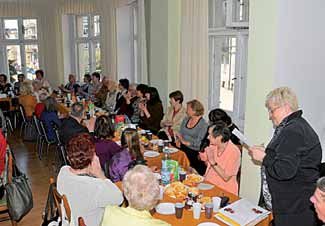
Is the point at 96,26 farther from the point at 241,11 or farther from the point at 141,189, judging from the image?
the point at 141,189

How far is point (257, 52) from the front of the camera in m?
3.48

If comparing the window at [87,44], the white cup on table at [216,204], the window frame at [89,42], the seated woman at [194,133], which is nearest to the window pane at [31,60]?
the window frame at [89,42]

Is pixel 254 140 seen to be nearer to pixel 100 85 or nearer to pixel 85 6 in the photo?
pixel 100 85

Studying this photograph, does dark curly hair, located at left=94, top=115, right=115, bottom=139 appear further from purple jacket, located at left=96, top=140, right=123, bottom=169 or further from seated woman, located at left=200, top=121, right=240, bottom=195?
seated woman, located at left=200, top=121, right=240, bottom=195

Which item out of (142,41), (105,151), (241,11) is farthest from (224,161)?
(142,41)

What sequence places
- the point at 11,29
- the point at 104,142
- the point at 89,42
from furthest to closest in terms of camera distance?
1. the point at 11,29
2. the point at 89,42
3. the point at 104,142

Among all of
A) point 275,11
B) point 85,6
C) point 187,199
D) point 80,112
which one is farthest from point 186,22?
point 85,6

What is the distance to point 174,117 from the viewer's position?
546 cm

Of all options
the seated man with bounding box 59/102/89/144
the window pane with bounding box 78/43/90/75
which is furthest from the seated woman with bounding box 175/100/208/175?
the window pane with bounding box 78/43/90/75

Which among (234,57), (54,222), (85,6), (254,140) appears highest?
(85,6)

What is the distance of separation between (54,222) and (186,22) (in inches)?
146

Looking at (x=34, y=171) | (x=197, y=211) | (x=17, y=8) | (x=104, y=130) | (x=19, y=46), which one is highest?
(x=17, y=8)

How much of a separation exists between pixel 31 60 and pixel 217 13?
7.50 metres

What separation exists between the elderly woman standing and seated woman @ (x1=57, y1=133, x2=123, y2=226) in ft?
3.73
